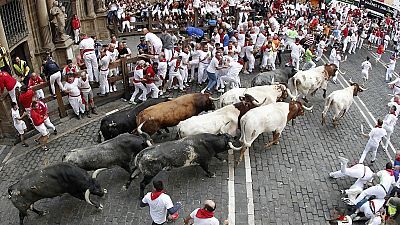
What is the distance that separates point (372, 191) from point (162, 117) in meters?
5.77

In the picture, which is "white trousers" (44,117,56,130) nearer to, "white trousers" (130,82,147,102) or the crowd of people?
the crowd of people

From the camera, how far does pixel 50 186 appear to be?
8.56 meters

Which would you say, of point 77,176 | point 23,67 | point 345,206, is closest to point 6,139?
point 23,67

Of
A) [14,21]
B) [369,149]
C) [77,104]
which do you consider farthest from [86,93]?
[369,149]

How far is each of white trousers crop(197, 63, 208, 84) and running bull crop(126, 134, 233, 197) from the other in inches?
230

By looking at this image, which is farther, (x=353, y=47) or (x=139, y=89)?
(x=353, y=47)

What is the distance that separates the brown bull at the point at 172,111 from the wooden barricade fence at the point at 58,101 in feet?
10.5

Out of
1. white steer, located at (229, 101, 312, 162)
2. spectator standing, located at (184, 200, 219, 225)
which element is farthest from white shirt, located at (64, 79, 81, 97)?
spectator standing, located at (184, 200, 219, 225)

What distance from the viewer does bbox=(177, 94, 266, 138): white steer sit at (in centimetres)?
1063

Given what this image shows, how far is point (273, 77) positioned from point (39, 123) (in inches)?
332

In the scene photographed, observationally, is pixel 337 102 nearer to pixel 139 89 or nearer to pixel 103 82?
pixel 139 89

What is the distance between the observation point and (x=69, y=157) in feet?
30.8

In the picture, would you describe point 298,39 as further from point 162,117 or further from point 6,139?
point 6,139

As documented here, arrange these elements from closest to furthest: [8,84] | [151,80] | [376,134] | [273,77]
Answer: [376,134] → [8,84] → [151,80] → [273,77]
